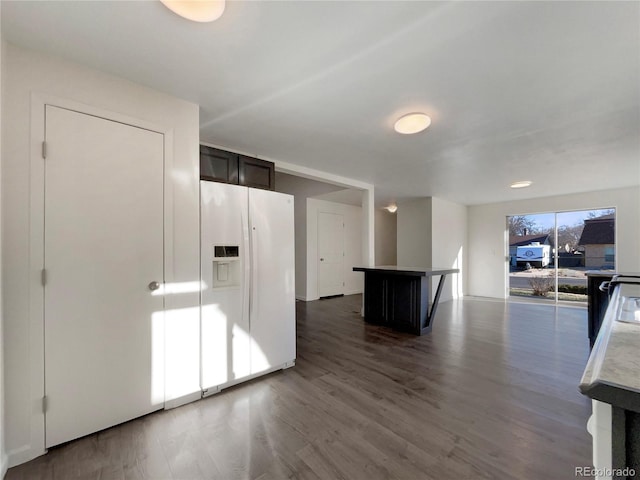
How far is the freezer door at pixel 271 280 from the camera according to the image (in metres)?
2.59

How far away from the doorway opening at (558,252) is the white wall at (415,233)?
7.64 feet

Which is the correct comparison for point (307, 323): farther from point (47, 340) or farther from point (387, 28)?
point (387, 28)

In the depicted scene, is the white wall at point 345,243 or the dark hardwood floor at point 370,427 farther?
the white wall at point 345,243

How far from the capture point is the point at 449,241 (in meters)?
6.84

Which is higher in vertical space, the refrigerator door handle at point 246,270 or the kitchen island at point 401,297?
the refrigerator door handle at point 246,270

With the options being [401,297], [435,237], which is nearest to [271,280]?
[401,297]

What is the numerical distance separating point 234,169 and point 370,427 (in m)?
2.39

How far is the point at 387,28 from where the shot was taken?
151 centimetres

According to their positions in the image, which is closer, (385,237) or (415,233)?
(415,233)

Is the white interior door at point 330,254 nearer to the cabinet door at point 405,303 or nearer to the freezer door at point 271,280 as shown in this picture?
the cabinet door at point 405,303

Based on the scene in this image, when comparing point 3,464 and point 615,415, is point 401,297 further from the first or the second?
point 3,464

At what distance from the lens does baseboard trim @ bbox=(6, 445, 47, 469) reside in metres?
1.56

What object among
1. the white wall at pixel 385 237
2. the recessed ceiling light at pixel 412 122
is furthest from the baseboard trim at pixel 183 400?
the white wall at pixel 385 237

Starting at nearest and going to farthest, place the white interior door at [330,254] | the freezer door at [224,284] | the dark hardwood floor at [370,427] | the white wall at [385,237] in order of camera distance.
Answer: the dark hardwood floor at [370,427], the freezer door at [224,284], the white interior door at [330,254], the white wall at [385,237]
